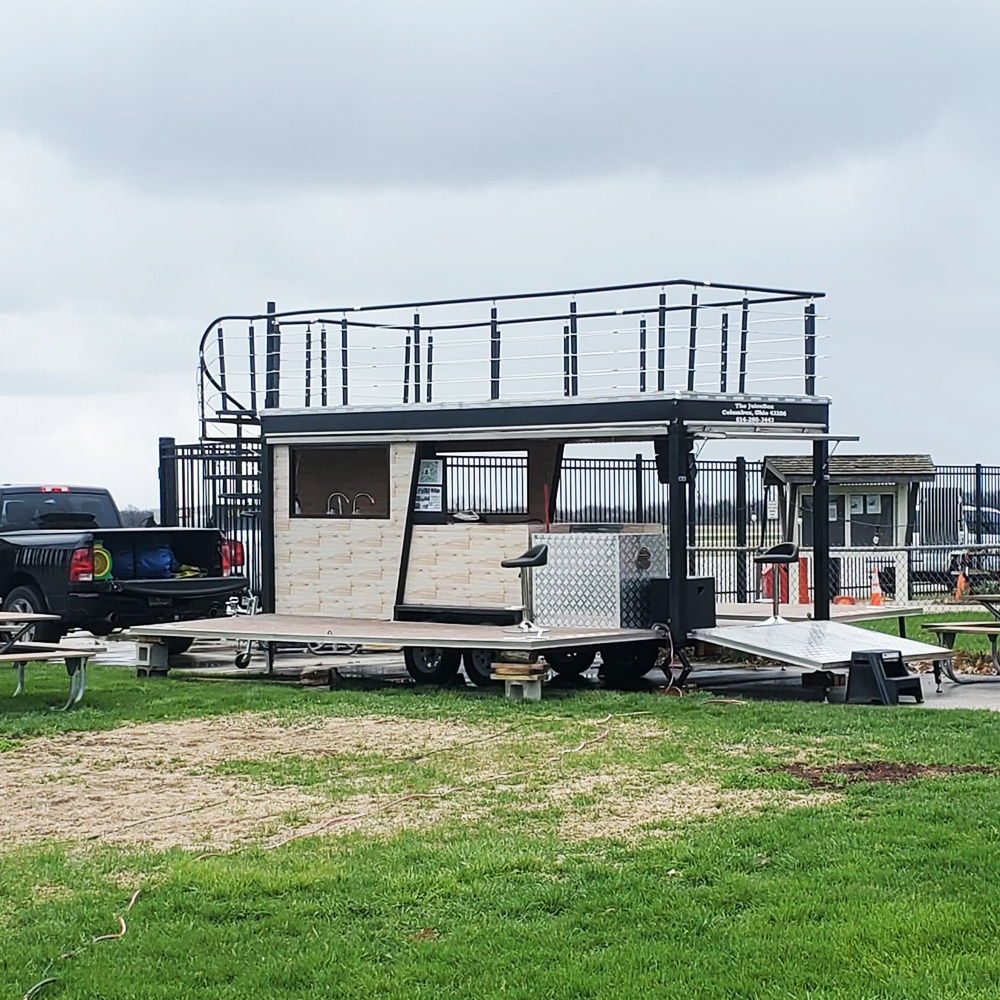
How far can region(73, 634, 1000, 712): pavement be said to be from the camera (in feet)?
50.4

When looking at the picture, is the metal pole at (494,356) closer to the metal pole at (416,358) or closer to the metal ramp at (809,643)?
the metal pole at (416,358)

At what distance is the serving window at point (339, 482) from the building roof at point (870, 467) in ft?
41.3

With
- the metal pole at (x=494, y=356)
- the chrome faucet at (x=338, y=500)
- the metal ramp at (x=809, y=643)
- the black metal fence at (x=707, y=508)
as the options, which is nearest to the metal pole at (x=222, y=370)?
the black metal fence at (x=707, y=508)

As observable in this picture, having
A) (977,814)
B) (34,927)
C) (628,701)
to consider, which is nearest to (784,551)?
(628,701)

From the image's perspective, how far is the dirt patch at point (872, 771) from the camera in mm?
9711

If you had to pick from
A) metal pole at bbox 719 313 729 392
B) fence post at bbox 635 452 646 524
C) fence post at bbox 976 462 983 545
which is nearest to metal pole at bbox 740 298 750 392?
metal pole at bbox 719 313 729 392

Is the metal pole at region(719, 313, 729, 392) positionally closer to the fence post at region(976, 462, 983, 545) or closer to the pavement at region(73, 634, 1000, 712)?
the pavement at region(73, 634, 1000, 712)

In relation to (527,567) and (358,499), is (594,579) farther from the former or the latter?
(358,499)

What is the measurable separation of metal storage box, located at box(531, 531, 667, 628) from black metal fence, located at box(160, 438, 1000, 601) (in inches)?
76.4

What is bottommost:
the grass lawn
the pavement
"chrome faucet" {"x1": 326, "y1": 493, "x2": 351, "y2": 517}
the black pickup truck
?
the pavement

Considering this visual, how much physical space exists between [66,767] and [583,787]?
362 cm

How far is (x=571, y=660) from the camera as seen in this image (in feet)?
54.9

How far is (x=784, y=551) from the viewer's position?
53.1 ft

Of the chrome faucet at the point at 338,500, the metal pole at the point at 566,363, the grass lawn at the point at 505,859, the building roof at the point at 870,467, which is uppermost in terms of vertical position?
the metal pole at the point at 566,363
